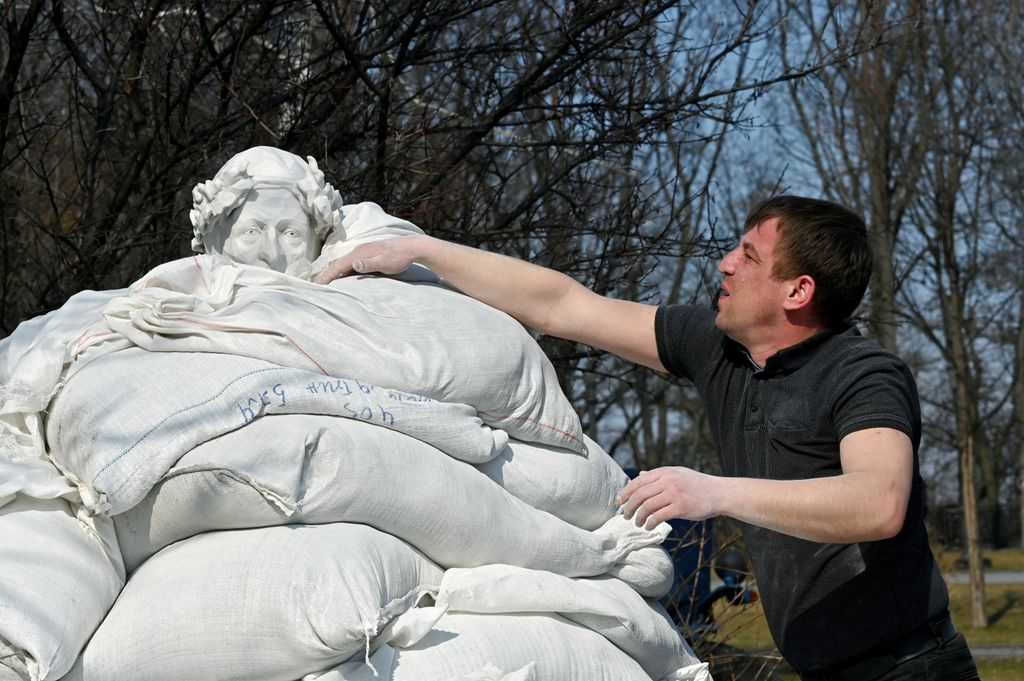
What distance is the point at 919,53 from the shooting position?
1313cm

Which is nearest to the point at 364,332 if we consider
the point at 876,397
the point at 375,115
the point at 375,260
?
the point at 375,260

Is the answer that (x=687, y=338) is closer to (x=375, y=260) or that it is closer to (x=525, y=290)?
(x=525, y=290)

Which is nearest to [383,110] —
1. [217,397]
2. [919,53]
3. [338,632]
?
[217,397]

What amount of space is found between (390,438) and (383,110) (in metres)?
2.91

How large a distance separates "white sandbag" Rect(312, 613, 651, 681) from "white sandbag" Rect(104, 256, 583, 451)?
0.48 meters

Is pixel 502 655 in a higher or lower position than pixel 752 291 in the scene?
lower

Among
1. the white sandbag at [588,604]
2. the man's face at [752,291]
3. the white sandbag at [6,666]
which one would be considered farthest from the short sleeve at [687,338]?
the white sandbag at [6,666]

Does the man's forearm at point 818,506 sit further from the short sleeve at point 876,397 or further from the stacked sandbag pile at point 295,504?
the stacked sandbag pile at point 295,504

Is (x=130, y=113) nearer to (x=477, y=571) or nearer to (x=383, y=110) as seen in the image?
(x=383, y=110)

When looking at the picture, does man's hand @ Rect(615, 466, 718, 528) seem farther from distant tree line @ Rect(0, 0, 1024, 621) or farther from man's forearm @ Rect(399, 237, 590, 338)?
distant tree line @ Rect(0, 0, 1024, 621)

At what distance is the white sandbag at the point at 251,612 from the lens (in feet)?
6.85

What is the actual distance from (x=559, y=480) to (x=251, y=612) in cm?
83

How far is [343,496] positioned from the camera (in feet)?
7.43

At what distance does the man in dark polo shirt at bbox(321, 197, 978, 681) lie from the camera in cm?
250
